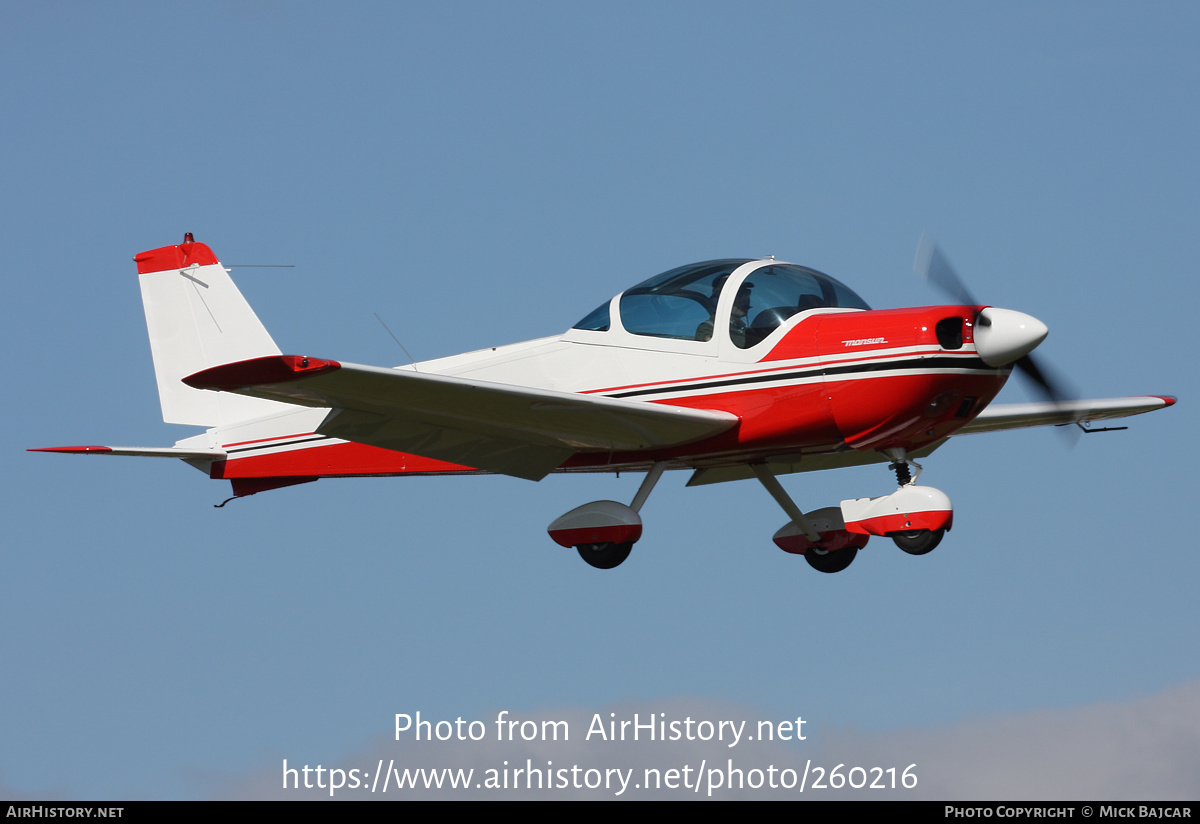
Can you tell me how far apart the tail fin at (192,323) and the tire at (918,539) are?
7476 mm

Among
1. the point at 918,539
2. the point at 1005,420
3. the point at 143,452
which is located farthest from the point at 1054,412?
the point at 143,452

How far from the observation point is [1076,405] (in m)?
14.4

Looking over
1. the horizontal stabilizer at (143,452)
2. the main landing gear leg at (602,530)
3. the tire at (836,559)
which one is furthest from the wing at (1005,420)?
the horizontal stabilizer at (143,452)

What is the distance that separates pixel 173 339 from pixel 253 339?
3.13 ft

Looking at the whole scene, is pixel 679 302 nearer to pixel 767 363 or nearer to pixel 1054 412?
pixel 767 363

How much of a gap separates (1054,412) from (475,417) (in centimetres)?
627

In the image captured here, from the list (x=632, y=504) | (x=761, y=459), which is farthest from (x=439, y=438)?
(x=761, y=459)

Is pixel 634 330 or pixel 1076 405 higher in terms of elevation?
pixel 634 330

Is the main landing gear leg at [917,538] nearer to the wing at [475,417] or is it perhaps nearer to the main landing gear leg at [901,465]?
the main landing gear leg at [901,465]

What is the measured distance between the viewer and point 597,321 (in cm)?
1290

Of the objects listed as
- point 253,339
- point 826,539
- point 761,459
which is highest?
point 253,339

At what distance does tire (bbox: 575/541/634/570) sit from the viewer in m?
12.7

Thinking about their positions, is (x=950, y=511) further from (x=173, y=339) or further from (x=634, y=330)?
(x=173, y=339)

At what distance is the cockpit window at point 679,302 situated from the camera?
40.4ft
